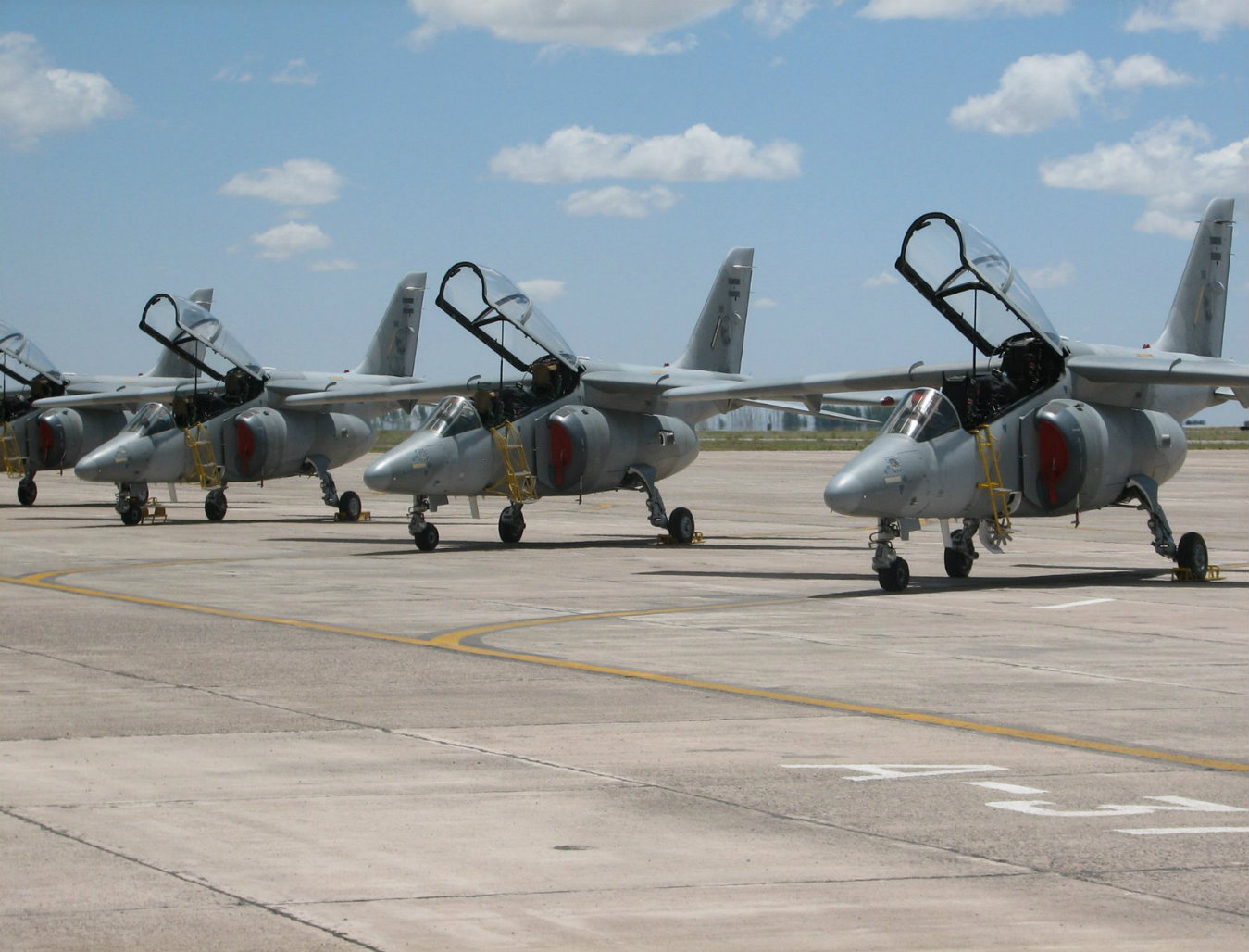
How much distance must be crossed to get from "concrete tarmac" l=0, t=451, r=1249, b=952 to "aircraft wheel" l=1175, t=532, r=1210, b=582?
49.4 inches

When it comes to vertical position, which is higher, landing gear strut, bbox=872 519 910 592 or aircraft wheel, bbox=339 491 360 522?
aircraft wheel, bbox=339 491 360 522

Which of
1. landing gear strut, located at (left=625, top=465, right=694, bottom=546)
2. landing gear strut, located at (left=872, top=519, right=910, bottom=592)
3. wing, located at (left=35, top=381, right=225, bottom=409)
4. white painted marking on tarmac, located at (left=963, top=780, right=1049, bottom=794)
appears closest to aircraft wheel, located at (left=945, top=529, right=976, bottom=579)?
landing gear strut, located at (left=872, top=519, right=910, bottom=592)

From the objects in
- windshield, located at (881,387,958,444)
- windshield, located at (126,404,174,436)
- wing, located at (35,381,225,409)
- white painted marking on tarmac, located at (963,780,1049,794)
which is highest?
wing, located at (35,381,225,409)

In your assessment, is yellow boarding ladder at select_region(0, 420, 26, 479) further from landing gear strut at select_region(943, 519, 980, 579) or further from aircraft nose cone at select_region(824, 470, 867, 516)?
aircraft nose cone at select_region(824, 470, 867, 516)

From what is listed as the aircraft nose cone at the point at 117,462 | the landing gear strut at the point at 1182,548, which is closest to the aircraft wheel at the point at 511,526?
→ the aircraft nose cone at the point at 117,462

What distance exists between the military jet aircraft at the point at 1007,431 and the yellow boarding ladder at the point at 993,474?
0.06ft

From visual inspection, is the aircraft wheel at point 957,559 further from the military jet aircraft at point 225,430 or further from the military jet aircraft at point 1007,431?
the military jet aircraft at point 225,430

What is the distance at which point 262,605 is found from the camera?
64.1 ft

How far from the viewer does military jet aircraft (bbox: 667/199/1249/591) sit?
21.4 m

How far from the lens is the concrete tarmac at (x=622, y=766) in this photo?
6691 mm

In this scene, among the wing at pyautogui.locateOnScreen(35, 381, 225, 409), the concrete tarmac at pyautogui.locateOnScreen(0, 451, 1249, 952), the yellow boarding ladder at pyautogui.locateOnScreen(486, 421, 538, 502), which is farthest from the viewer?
the wing at pyautogui.locateOnScreen(35, 381, 225, 409)

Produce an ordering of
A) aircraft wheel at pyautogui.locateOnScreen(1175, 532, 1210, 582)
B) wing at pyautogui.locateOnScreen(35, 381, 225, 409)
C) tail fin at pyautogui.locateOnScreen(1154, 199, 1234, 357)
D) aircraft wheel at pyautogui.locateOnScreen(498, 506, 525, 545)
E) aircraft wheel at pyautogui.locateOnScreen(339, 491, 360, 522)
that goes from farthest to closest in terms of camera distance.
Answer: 1. aircraft wheel at pyautogui.locateOnScreen(339, 491, 360, 522)
2. wing at pyautogui.locateOnScreen(35, 381, 225, 409)
3. aircraft wheel at pyautogui.locateOnScreen(498, 506, 525, 545)
4. tail fin at pyautogui.locateOnScreen(1154, 199, 1234, 357)
5. aircraft wheel at pyautogui.locateOnScreen(1175, 532, 1210, 582)

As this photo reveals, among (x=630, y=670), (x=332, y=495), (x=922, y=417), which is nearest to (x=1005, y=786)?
(x=630, y=670)

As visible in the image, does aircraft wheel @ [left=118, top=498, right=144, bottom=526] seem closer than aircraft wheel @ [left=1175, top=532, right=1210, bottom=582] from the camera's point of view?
No
